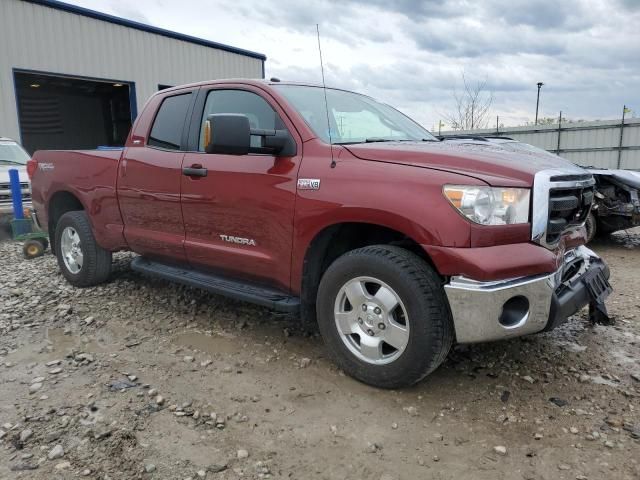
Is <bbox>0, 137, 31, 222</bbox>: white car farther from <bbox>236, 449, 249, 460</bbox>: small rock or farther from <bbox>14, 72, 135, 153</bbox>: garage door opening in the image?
<bbox>14, 72, 135, 153</bbox>: garage door opening

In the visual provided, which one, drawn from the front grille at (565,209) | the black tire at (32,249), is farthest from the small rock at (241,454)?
the black tire at (32,249)

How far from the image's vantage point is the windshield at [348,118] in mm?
3418

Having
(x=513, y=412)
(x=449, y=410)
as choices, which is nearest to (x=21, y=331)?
(x=449, y=410)

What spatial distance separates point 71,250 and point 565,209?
4.57 m

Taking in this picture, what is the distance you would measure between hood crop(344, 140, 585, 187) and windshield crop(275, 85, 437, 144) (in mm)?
284

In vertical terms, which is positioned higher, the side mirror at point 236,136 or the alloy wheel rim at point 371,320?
the side mirror at point 236,136

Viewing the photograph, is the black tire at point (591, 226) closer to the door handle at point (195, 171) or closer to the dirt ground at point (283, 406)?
the dirt ground at point (283, 406)

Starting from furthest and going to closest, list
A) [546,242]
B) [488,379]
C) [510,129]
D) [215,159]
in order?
1. [510,129]
2. [215,159]
3. [488,379]
4. [546,242]

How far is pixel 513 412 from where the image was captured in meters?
2.77

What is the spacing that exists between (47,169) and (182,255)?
89.7 inches

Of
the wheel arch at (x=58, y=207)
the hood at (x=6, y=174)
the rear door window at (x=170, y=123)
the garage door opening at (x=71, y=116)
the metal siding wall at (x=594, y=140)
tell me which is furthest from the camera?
the garage door opening at (x=71, y=116)

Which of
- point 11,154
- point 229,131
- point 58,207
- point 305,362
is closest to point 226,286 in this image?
point 305,362

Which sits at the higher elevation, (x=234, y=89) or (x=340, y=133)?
(x=234, y=89)

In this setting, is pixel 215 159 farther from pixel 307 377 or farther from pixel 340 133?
pixel 307 377
